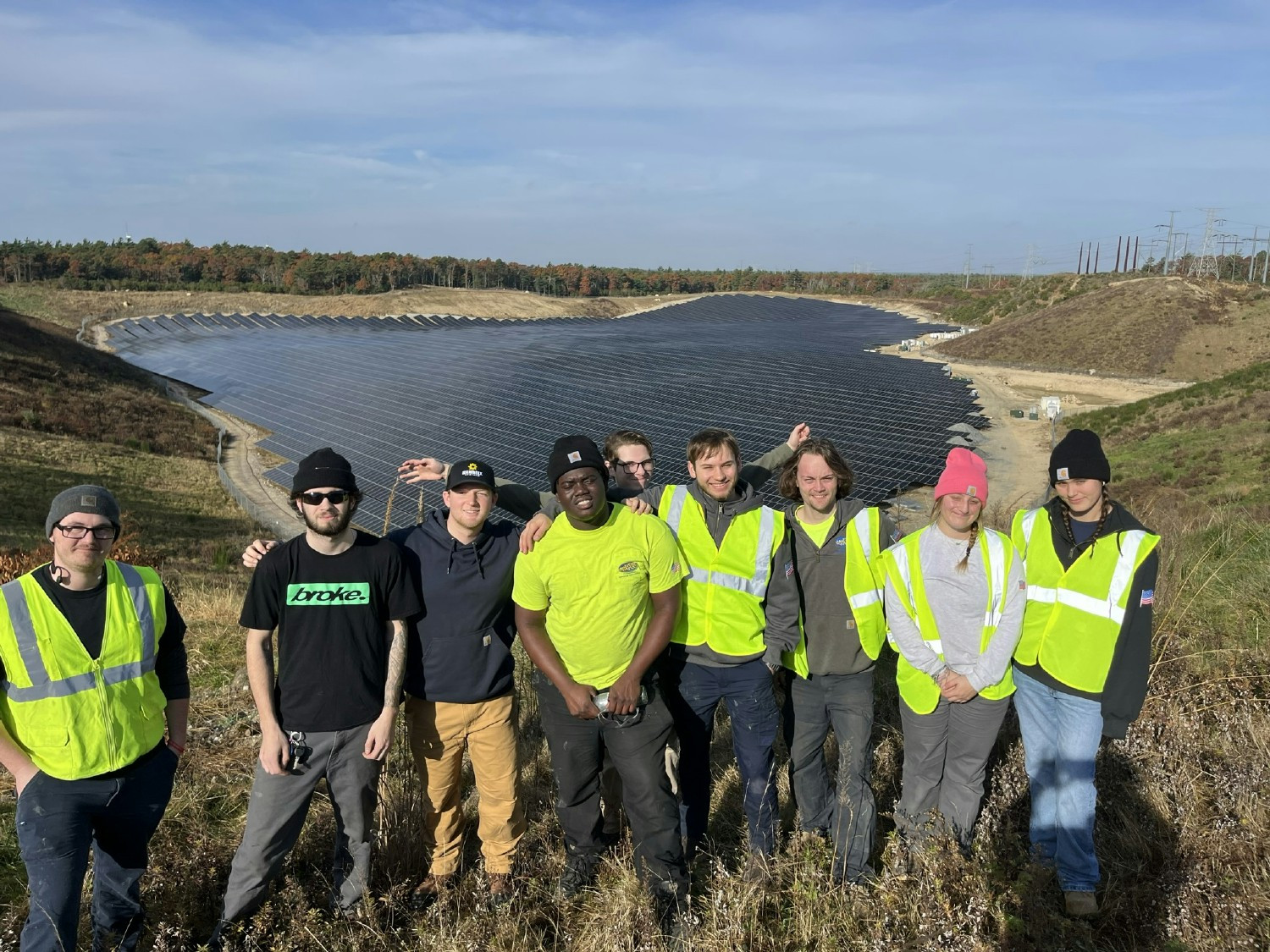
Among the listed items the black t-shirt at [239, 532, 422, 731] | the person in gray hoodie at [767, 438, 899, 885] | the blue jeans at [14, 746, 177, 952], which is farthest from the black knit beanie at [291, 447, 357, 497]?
the person in gray hoodie at [767, 438, 899, 885]

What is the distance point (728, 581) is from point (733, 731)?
647mm

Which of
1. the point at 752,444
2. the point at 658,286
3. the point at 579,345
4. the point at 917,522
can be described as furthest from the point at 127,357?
the point at 658,286

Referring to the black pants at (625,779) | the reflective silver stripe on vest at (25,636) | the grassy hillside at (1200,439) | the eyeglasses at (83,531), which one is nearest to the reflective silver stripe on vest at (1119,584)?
the black pants at (625,779)

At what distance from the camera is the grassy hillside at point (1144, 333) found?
40.6m

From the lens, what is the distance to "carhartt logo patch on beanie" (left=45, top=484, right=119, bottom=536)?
274cm

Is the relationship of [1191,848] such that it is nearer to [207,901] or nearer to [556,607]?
[556,607]

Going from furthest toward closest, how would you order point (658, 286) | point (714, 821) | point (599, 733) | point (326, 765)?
point (658, 286), point (714, 821), point (599, 733), point (326, 765)

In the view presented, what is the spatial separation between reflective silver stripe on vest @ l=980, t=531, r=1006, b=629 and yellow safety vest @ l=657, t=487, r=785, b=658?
0.86 m

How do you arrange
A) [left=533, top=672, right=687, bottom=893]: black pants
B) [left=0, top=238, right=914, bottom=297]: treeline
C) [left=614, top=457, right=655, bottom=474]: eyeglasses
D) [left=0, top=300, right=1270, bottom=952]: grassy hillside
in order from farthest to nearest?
[left=0, top=238, right=914, bottom=297]: treeline < [left=614, top=457, right=655, bottom=474]: eyeglasses < [left=533, top=672, right=687, bottom=893]: black pants < [left=0, top=300, right=1270, bottom=952]: grassy hillside

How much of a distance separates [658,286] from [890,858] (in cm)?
11515

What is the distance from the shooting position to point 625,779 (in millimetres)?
3326

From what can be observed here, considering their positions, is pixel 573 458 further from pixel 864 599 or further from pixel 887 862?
pixel 887 862

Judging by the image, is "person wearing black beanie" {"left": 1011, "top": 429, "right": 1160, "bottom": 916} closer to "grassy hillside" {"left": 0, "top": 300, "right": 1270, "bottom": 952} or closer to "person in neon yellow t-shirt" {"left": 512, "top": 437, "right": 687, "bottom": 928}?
"grassy hillside" {"left": 0, "top": 300, "right": 1270, "bottom": 952}

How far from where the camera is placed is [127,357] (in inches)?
1735
